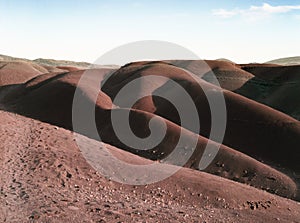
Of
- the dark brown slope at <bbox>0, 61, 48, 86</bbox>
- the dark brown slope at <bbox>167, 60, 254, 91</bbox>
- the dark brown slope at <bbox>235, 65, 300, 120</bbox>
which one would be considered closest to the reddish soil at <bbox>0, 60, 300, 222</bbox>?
the dark brown slope at <bbox>235, 65, 300, 120</bbox>

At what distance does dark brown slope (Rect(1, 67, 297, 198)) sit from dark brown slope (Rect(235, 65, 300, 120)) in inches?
626

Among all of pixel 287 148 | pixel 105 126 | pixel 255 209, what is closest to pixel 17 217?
pixel 255 209

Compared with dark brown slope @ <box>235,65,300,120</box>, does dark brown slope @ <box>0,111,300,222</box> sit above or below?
above

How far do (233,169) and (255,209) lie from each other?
6.29 m

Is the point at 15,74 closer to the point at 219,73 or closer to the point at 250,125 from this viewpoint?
the point at 219,73

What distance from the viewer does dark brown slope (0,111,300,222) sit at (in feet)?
29.7

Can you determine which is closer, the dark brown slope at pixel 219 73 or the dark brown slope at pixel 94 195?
the dark brown slope at pixel 94 195

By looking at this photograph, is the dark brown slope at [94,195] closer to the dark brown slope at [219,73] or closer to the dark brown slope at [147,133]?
the dark brown slope at [147,133]

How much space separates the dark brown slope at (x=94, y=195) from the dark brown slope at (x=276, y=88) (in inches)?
870

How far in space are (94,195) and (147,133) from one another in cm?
1019

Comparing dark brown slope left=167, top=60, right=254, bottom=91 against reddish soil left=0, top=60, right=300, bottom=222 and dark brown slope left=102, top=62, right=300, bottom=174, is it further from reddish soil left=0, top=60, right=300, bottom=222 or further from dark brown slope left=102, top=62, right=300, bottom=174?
dark brown slope left=102, top=62, right=300, bottom=174

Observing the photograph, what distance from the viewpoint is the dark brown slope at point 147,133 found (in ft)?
57.7

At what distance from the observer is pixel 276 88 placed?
4441 cm

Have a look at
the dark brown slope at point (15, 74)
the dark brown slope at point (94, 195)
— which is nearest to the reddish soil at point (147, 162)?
the dark brown slope at point (94, 195)
